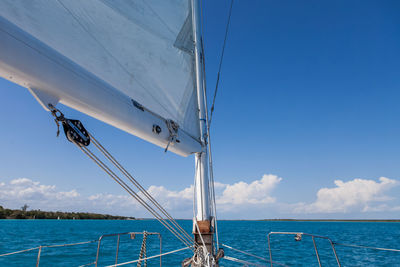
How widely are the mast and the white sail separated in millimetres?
96

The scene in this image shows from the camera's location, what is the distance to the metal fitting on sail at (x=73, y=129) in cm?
164

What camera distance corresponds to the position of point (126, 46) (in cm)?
259

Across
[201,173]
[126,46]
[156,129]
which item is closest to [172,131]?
[156,129]

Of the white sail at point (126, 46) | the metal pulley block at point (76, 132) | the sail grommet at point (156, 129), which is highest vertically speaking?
the white sail at point (126, 46)

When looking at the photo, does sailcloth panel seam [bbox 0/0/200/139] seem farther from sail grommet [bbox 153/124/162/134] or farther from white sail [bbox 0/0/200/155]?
sail grommet [bbox 153/124/162/134]

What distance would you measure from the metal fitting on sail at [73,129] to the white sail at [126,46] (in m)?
0.15

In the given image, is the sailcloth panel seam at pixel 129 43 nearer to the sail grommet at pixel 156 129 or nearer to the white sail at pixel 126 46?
the white sail at pixel 126 46

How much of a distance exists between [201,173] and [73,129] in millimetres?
2023

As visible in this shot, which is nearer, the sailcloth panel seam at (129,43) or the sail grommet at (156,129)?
the sailcloth panel seam at (129,43)

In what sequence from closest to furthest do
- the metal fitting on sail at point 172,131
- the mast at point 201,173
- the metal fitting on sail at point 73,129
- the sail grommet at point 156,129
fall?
the metal fitting on sail at point 73,129
the sail grommet at point 156,129
the metal fitting on sail at point 172,131
the mast at point 201,173

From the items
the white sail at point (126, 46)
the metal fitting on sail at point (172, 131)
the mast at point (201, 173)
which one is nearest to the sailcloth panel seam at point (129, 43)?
the white sail at point (126, 46)

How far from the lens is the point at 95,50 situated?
228cm

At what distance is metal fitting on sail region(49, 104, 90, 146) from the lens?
1638 mm

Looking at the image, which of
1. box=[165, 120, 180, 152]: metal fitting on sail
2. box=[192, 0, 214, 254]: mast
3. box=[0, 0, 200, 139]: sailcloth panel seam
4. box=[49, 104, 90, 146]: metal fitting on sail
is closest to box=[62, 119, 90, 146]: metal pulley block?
box=[49, 104, 90, 146]: metal fitting on sail
